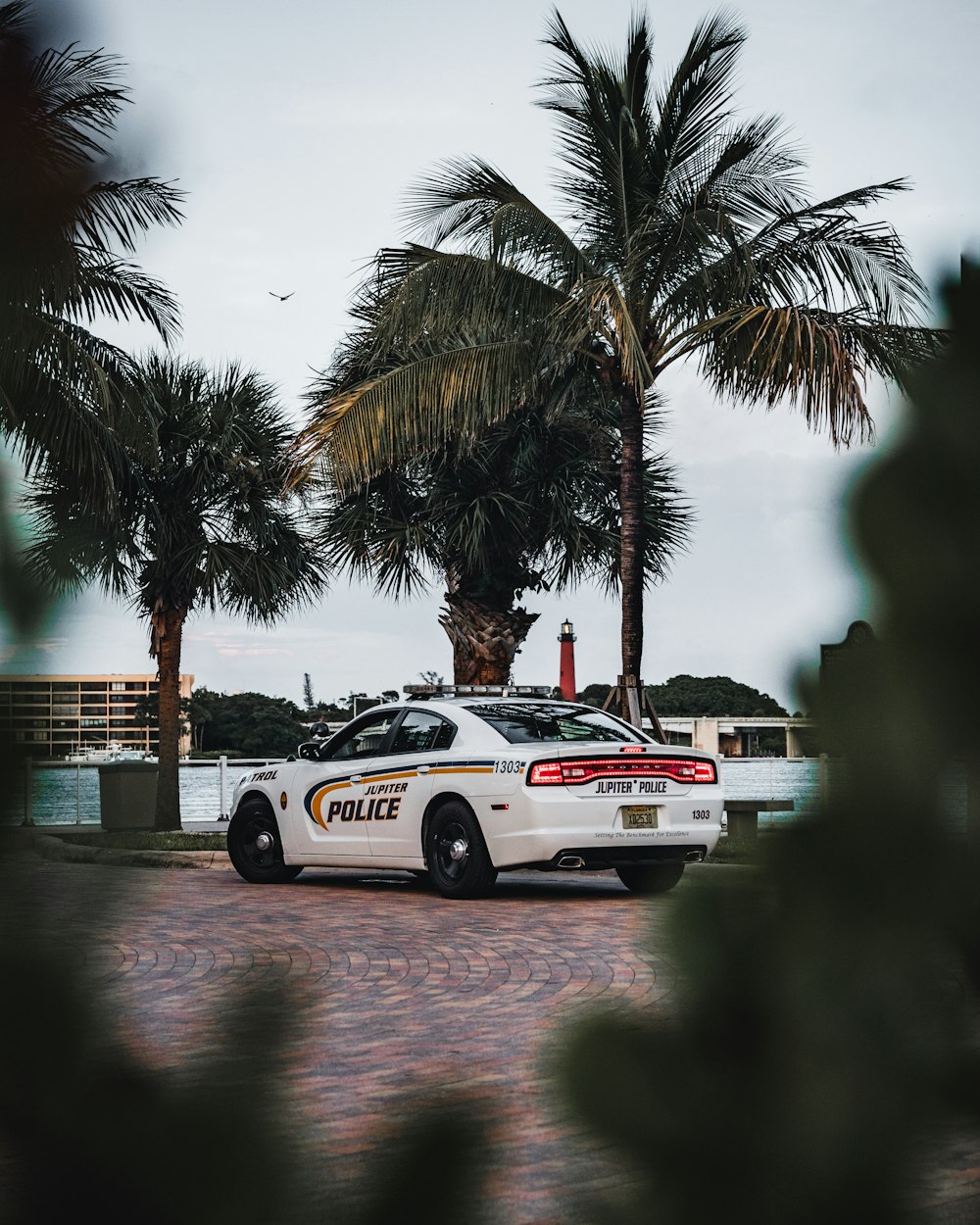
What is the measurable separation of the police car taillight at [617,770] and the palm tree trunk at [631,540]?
397cm

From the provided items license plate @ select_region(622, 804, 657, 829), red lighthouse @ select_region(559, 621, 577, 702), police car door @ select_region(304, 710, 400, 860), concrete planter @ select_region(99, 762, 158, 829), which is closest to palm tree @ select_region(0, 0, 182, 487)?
license plate @ select_region(622, 804, 657, 829)

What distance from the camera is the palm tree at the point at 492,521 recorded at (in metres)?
22.6

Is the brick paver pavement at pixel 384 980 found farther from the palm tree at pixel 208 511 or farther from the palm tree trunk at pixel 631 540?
the palm tree at pixel 208 511

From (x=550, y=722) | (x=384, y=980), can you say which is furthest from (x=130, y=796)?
(x=384, y=980)

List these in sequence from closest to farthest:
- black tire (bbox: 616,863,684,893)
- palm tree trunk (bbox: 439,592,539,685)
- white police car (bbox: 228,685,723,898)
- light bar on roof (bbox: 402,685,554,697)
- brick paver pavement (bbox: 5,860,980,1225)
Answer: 1. brick paver pavement (bbox: 5,860,980,1225)
2. white police car (bbox: 228,685,723,898)
3. black tire (bbox: 616,863,684,893)
4. light bar on roof (bbox: 402,685,554,697)
5. palm tree trunk (bbox: 439,592,539,685)

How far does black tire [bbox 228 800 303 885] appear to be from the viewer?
44.3 ft

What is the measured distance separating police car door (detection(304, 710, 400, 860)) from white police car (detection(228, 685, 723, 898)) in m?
0.01

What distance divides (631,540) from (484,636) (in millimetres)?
7125

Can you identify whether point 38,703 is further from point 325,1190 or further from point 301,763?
point 301,763

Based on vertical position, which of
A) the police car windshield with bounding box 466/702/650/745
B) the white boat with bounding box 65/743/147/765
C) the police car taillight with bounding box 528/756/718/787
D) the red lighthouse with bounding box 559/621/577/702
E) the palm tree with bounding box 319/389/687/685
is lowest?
the police car taillight with bounding box 528/756/718/787

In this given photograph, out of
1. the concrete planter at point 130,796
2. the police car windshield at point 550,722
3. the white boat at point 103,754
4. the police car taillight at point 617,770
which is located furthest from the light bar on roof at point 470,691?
the white boat at point 103,754

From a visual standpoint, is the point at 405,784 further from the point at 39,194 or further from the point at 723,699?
the point at 39,194

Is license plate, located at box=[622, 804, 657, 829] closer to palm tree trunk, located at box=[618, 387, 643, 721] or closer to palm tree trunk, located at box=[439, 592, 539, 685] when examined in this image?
palm tree trunk, located at box=[618, 387, 643, 721]

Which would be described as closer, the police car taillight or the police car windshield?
the police car taillight
